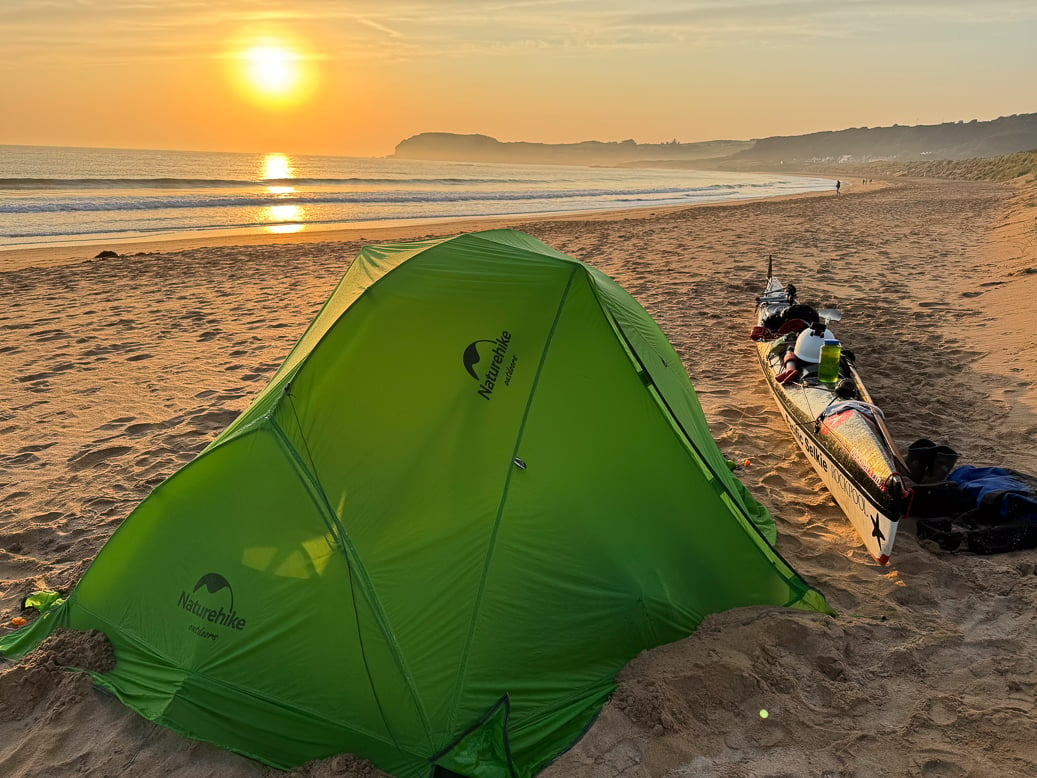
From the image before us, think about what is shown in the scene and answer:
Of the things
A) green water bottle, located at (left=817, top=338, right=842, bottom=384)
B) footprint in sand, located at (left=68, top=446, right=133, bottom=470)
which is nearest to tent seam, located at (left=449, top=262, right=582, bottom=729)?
green water bottle, located at (left=817, top=338, right=842, bottom=384)

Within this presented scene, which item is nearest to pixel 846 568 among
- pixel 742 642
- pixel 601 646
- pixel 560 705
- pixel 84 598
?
pixel 742 642

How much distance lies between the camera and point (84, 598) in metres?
3.47

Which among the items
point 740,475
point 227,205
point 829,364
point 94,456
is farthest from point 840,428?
point 227,205

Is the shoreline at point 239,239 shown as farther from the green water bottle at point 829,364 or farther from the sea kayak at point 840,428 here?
the green water bottle at point 829,364

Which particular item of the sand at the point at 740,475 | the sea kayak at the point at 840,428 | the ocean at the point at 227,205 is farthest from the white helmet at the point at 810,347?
the ocean at the point at 227,205

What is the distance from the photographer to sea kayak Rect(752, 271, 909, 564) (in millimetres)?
4227

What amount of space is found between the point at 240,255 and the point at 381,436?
47.1 feet

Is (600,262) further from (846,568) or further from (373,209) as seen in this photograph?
(373,209)

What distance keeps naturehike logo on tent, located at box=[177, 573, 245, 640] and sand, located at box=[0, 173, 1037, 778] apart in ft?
1.66

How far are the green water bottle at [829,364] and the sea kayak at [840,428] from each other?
0.01 m

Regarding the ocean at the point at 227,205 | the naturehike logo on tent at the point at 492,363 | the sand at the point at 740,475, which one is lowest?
the sand at the point at 740,475

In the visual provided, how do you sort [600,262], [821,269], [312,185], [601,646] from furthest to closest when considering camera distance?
[312,185] < [600,262] < [821,269] < [601,646]

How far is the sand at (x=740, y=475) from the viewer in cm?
289

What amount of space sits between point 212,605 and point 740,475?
155 inches
